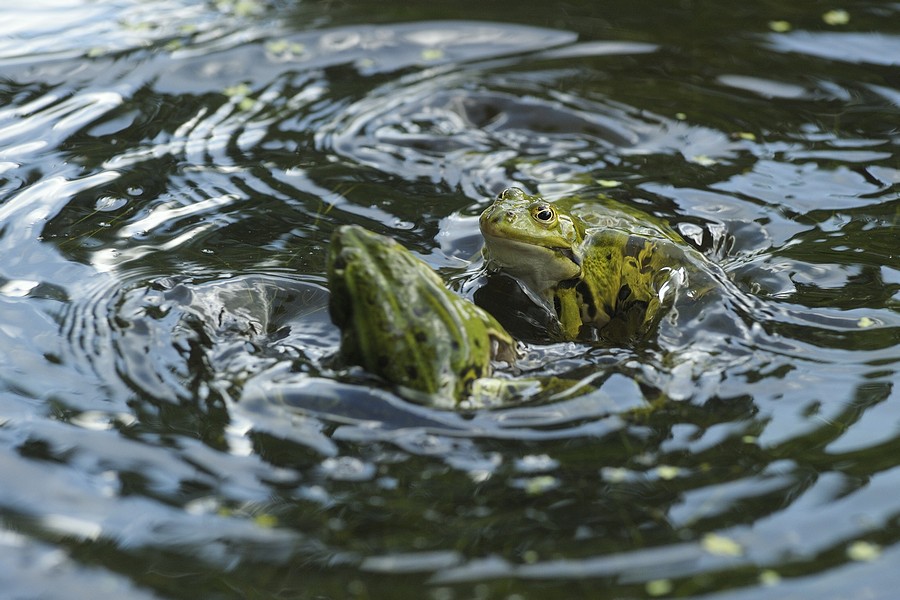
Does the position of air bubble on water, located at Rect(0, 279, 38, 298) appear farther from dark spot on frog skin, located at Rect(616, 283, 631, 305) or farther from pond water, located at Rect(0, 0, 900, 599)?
dark spot on frog skin, located at Rect(616, 283, 631, 305)

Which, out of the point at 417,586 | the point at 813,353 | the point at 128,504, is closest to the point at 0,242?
the point at 128,504

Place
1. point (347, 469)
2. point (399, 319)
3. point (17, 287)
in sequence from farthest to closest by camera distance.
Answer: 1. point (17, 287)
2. point (399, 319)
3. point (347, 469)

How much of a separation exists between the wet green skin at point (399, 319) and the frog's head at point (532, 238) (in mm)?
1011

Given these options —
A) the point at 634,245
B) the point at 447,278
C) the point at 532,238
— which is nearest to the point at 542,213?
the point at 532,238

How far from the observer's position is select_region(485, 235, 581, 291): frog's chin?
5.63 meters

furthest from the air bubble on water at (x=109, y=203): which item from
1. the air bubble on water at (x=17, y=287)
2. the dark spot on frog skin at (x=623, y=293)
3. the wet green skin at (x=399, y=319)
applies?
the dark spot on frog skin at (x=623, y=293)

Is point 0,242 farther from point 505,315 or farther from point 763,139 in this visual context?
point 763,139

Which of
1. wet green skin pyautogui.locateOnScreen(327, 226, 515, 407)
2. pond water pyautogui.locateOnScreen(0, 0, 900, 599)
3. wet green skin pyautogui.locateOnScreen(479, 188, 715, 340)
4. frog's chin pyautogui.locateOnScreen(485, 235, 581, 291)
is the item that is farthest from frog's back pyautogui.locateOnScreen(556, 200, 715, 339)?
wet green skin pyautogui.locateOnScreen(327, 226, 515, 407)

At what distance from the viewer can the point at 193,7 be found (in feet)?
31.7

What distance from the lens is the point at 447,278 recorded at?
6137 mm

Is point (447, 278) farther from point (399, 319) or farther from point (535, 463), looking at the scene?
point (535, 463)

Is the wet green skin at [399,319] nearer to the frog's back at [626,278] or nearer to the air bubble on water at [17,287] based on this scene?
the frog's back at [626,278]

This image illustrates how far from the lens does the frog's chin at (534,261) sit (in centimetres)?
563

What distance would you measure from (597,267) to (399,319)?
1830 mm
